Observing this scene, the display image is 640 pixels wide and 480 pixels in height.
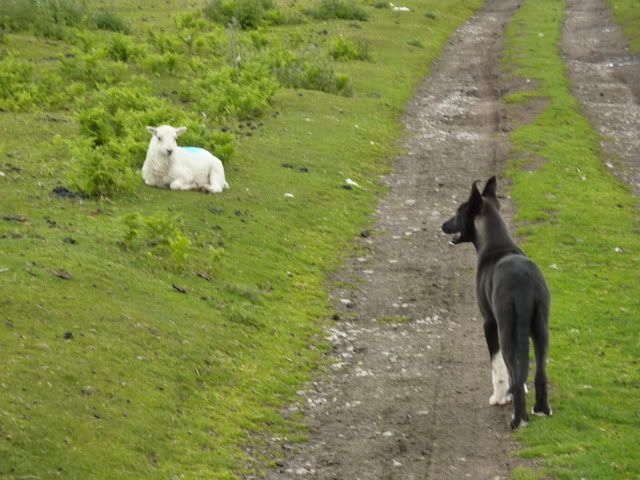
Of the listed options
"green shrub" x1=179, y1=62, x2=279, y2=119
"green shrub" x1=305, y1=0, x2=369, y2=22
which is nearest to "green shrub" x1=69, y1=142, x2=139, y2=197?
"green shrub" x1=179, y1=62, x2=279, y2=119

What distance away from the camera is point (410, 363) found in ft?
46.0

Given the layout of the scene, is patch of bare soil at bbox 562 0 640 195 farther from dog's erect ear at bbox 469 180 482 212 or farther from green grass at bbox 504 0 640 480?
dog's erect ear at bbox 469 180 482 212

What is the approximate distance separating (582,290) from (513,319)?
20.0 feet

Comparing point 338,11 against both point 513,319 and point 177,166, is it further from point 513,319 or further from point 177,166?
point 513,319

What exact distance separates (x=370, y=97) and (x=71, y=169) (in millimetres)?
14205

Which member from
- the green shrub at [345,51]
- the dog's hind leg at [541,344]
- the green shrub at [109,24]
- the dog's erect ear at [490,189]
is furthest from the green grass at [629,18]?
the dog's hind leg at [541,344]

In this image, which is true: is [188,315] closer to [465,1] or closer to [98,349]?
[98,349]

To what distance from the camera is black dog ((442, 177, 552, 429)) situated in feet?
37.2

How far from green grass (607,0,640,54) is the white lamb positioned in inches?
1136

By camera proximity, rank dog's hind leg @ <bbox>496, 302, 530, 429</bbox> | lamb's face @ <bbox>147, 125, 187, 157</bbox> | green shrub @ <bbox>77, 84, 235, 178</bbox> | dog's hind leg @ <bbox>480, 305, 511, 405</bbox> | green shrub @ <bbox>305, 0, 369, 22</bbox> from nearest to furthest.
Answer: dog's hind leg @ <bbox>496, 302, 530, 429</bbox>
dog's hind leg @ <bbox>480, 305, 511, 405</bbox>
lamb's face @ <bbox>147, 125, 187, 157</bbox>
green shrub @ <bbox>77, 84, 235, 178</bbox>
green shrub @ <bbox>305, 0, 369, 22</bbox>

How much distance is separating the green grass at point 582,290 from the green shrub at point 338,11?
13.1 meters

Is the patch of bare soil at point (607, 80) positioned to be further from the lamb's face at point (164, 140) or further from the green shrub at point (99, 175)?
the green shrub at point (99, 175)

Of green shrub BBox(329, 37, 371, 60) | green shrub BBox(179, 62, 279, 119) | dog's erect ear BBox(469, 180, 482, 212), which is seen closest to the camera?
dog's erect ear BBox(469, 180, 482, 212)

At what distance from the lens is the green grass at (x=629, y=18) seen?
47.4m
